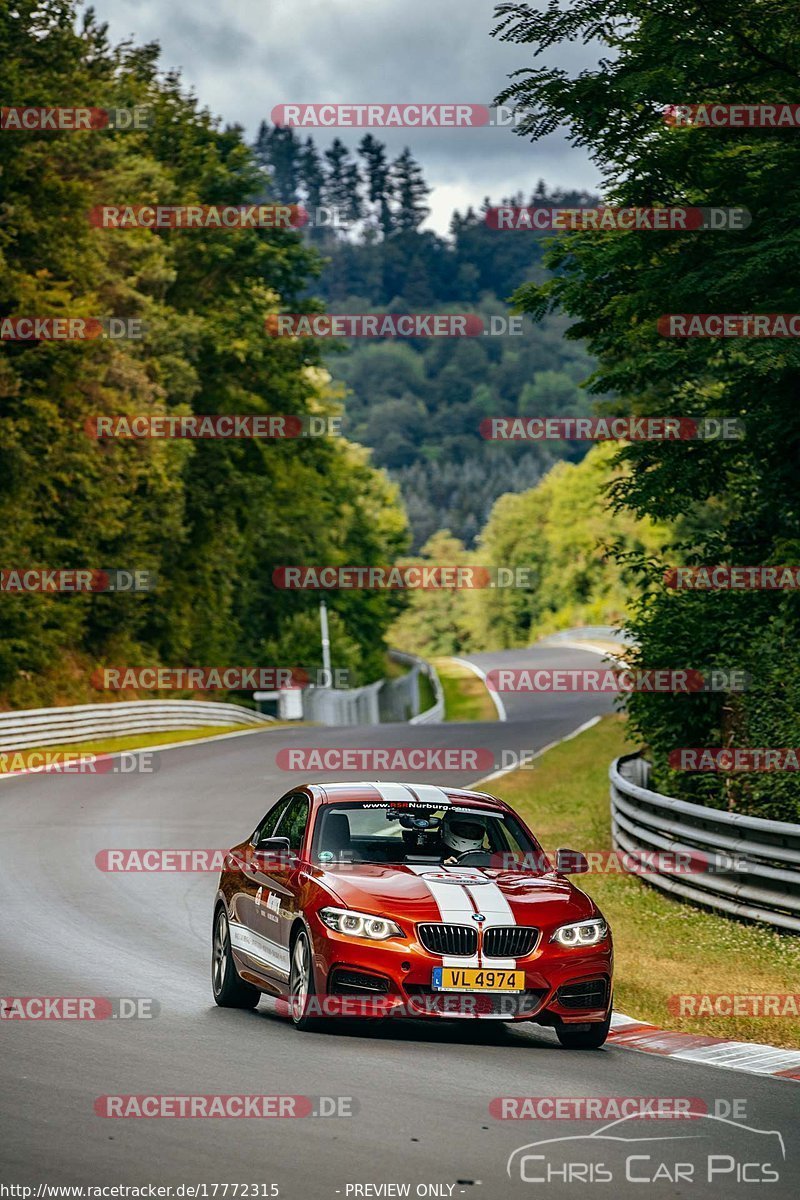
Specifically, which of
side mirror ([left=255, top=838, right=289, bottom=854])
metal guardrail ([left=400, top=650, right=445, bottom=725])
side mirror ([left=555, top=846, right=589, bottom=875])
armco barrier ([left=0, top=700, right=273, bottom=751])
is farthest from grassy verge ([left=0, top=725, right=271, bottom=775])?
side mirror ([left=555, top=846, right=589, bottom=875])

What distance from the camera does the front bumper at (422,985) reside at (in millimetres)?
9516

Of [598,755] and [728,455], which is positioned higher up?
[728,455]

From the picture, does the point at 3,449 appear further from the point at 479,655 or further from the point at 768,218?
the point at 479,655

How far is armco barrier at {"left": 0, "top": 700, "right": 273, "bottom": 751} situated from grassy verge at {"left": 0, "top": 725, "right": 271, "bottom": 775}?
0.47 feet

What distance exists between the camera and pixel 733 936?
46.0 feet

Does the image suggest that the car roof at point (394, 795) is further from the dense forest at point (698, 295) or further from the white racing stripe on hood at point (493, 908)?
the dense forest at point (698, 295)

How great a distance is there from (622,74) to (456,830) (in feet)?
33.5

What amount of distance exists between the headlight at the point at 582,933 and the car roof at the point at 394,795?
1.32 meters

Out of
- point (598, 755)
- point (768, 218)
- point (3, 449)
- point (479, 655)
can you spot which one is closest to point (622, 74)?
point (768, 218)

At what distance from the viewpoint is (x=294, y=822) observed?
11.3 m

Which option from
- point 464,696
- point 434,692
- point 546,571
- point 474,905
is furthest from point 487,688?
point 474,905

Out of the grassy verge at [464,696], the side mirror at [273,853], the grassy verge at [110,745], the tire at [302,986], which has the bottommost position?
the grassy verge at [464,696]

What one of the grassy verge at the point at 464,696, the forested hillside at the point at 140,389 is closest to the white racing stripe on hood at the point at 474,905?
the forested hillside at the point at 140,389

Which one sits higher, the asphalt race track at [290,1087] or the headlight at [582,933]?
the headlight at [582,933]
